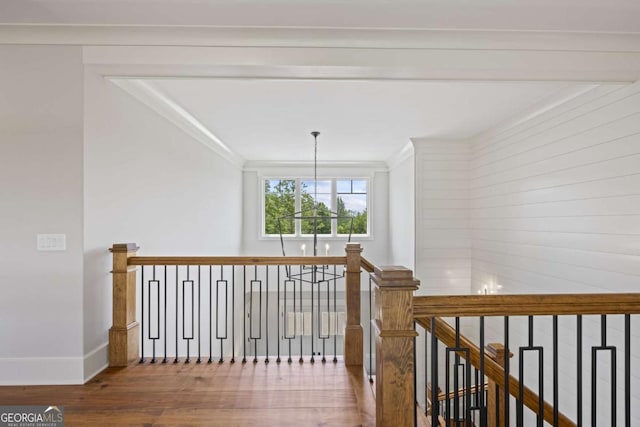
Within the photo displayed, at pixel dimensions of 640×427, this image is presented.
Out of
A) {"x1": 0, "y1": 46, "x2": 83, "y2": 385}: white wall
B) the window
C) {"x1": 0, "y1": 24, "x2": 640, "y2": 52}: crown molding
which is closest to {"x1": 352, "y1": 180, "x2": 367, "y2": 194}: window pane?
the window

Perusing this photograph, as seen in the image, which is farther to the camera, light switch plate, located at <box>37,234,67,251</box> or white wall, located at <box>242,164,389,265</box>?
white wall, located at <box>242,164,389,265</box>

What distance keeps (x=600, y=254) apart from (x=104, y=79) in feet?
14.6

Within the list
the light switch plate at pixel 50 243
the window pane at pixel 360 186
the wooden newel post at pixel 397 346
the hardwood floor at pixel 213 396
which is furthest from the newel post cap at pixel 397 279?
the window pane at pixel 360 186

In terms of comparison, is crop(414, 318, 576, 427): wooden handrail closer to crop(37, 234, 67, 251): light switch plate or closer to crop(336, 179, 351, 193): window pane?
crop(37, 234, 67, 251): light switch plate

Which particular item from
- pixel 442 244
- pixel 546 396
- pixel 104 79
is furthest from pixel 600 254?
pixel 104 79

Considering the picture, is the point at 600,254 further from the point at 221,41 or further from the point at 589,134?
the point at 221,41

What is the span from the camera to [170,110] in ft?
14.1

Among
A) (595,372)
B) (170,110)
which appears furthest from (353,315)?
(170,110)

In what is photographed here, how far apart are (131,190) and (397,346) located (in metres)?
2.99

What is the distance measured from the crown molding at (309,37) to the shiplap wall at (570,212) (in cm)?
88

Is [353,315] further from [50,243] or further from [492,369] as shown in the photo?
[50,243]

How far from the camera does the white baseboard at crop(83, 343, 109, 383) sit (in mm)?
2882

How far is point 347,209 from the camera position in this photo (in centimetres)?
858

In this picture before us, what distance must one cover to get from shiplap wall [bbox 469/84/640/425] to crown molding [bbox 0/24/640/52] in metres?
0.88
